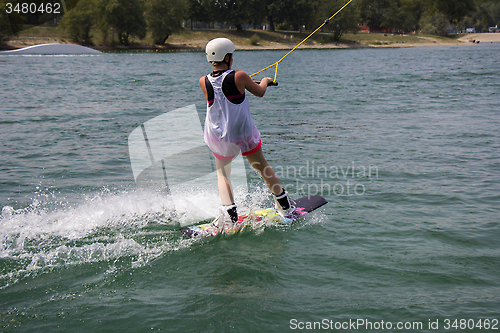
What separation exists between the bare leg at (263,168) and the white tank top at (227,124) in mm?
167

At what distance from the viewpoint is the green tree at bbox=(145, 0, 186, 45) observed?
8369 cm

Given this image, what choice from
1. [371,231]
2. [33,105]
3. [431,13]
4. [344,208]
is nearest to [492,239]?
[371,231]

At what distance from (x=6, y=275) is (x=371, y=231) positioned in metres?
4.45

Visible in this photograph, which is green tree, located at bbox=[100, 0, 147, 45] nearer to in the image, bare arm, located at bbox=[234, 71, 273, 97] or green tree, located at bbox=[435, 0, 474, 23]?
Answer: bare arm, located at bbox=[234, 71, 273, 97]

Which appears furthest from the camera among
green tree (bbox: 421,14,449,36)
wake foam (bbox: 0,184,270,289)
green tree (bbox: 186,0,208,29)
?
green tree (bbox: 421,14,449,36)

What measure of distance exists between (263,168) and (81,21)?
80.6m

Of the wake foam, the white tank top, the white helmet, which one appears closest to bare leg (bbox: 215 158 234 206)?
the white tank top

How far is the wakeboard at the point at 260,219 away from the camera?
5492 millimetres

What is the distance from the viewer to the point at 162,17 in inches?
3307

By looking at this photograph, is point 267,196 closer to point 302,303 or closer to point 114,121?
point 302,303

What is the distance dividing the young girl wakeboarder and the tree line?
44665mm

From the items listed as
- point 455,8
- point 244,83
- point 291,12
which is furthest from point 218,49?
point 455,8

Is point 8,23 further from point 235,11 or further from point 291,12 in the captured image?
point 291,12

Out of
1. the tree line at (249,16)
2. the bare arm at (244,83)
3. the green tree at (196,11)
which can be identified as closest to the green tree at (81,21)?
the tree line at (249,16)
